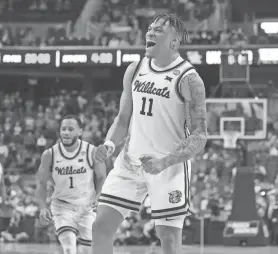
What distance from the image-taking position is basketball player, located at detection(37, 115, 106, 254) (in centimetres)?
771

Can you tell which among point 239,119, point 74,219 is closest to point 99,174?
point 74,219

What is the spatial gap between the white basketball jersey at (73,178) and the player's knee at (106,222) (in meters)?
3.04

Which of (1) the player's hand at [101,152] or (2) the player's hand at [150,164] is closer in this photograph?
(2) the player's hand at [150,164]

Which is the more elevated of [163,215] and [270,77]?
[270,77]

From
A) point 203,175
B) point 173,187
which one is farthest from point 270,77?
point 173,187

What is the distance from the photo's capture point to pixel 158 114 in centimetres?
490

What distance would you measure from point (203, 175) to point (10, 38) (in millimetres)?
9193

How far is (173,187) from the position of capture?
4871 millimetres

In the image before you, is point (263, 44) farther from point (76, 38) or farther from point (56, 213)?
point (56, 213)

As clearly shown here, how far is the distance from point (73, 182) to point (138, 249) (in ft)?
21.9

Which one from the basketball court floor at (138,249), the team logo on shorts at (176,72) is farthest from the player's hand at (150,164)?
the basketball court floor at (138,249)

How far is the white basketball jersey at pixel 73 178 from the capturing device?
7.85 m

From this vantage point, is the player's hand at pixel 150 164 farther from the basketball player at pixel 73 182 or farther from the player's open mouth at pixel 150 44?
the basketball player at pixel 73 182

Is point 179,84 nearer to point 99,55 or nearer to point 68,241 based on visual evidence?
point 68,241
